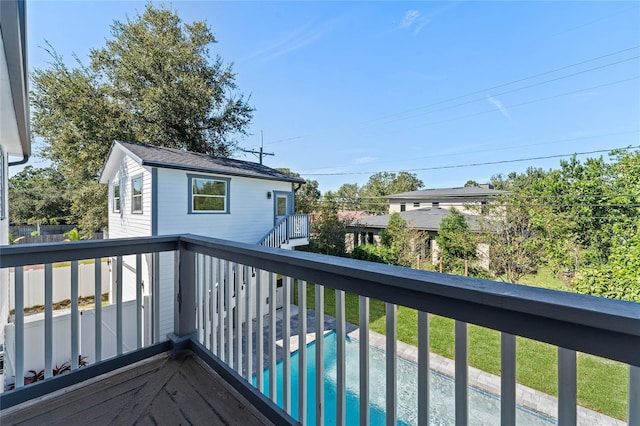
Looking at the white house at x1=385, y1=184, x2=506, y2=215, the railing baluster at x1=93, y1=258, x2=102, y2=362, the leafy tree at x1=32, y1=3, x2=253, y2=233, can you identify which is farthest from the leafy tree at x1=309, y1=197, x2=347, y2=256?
the railing baluster at x1=93, y1=258, x2=102, y2=362

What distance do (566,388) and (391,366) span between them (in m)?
0.50

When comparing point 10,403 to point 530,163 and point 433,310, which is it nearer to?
point 433,310

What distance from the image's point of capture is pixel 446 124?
768 inches

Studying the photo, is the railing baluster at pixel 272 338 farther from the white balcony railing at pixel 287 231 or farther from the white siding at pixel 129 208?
the white balcony railing at pixel 287 231

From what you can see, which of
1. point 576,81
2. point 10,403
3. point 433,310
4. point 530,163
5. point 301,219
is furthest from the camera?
point 530,163

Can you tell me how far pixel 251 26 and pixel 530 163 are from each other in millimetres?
14773

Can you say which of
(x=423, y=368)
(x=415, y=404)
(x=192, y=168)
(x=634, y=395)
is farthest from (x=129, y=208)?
(x=634, y=395)

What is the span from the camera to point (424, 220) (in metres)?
17.0

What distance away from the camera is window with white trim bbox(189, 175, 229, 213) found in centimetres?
857

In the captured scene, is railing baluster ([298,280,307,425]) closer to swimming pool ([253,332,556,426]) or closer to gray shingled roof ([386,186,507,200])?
swimming pool ([253,332,556,426])

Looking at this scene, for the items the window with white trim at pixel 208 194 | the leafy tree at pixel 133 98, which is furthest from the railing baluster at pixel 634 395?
the leafy tree at pixel 133 98

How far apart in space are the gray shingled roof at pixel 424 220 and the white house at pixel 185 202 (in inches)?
276

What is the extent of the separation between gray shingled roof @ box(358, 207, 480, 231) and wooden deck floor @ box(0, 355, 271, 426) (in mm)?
13294

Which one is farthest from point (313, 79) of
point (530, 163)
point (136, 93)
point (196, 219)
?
point (530, 163)
